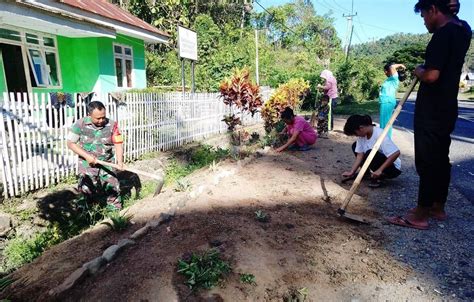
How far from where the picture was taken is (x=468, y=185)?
428 centimetres

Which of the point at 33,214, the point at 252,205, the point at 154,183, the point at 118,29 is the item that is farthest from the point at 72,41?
the point at 252,205

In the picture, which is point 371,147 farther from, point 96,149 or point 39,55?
point 39,55

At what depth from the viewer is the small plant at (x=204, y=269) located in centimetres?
208

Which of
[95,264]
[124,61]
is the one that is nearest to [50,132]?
[95,264]

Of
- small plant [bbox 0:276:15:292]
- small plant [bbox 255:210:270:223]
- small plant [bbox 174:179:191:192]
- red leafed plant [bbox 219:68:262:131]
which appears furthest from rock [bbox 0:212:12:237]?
red leafed plant [bbox 219:68:262:131]

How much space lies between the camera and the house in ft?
25.3

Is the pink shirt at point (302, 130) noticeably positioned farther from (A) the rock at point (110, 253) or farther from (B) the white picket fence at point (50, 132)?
(A) the rock at point (110, 253)

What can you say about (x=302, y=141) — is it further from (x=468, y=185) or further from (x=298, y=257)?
(x=298, y=257)

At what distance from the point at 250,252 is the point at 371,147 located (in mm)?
2444

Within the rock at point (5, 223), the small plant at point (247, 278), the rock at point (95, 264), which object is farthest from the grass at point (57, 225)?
the small plant at point (247, 278)

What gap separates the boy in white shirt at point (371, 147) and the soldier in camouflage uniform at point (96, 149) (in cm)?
306

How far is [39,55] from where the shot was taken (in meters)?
9.20

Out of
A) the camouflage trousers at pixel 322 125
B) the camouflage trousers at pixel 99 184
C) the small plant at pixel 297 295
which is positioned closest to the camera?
the small plant at pixel 297 295

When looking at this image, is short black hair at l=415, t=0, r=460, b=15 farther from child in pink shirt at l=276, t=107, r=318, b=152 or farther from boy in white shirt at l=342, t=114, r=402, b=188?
child in pink shirt at l=276, t=107, r=318, b=152
